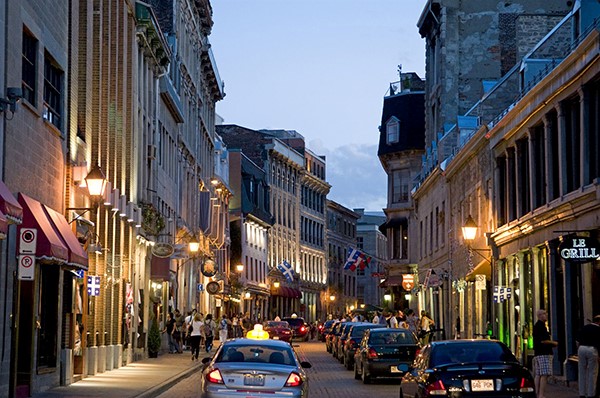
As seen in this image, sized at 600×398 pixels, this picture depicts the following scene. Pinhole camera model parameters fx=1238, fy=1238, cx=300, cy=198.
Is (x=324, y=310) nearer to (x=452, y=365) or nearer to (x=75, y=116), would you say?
(x=75, y=116)

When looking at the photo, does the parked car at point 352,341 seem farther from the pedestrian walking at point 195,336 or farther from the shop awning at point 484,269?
the pedestrian walking at point 195,336

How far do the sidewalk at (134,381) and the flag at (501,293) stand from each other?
31.3 ft

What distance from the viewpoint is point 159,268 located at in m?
49.3

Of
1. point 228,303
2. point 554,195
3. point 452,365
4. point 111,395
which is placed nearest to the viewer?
point 452,365

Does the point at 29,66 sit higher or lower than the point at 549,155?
higher

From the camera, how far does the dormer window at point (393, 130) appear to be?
82.3 m

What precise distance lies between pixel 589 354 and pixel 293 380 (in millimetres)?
6438

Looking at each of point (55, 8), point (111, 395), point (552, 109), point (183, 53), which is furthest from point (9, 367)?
point (183, 53)

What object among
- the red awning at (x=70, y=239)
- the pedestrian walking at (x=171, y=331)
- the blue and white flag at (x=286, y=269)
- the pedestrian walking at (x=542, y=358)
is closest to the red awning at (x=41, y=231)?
the red awning at (x=70, y=239)

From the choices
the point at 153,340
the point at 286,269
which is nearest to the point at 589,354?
the point at 153,340

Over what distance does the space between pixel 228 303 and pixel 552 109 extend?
2448 inches

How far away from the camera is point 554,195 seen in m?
32.2

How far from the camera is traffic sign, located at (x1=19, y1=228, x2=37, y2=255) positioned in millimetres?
21234

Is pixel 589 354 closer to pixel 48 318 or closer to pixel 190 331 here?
pixel 48 318
